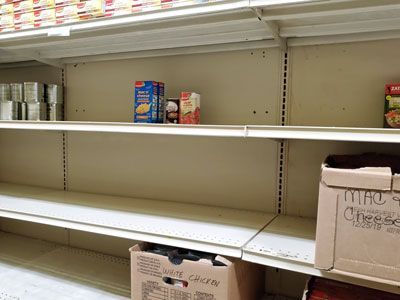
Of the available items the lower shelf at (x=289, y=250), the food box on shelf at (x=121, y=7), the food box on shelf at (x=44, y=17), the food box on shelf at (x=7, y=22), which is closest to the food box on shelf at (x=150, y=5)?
the food box on shelf at (x=121, y=7)

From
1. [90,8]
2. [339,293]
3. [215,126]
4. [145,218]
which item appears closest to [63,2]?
[90,8]

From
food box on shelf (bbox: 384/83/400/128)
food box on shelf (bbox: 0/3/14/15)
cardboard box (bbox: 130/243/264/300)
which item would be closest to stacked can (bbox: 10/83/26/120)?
food box on shelf (bbox: 0/3/14/15)

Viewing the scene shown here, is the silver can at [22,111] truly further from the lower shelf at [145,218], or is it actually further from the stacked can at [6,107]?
the lower shelf at [145,218]

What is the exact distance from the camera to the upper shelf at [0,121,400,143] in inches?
37.9

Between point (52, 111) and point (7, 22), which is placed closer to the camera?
point (7, 22)

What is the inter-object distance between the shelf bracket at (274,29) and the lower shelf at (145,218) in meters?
0.77

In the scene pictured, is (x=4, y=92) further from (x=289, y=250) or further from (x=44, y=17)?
(x=289, y=250)

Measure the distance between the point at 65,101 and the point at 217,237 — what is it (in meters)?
1.33

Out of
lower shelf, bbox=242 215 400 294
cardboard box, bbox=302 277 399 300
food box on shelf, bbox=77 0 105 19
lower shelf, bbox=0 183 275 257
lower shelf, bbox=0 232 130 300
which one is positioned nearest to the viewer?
lower shelf, bbox=242 215 400 294

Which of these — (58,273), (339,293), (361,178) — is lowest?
(58,273)

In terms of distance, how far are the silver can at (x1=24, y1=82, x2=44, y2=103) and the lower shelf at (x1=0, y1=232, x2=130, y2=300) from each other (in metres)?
0.93

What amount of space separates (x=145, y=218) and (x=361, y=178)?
0.94 metres

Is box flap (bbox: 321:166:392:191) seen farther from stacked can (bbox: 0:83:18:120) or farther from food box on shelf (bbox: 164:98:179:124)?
stacked can (bbox: 0:83:18:120)

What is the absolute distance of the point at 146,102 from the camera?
145 centimetres
